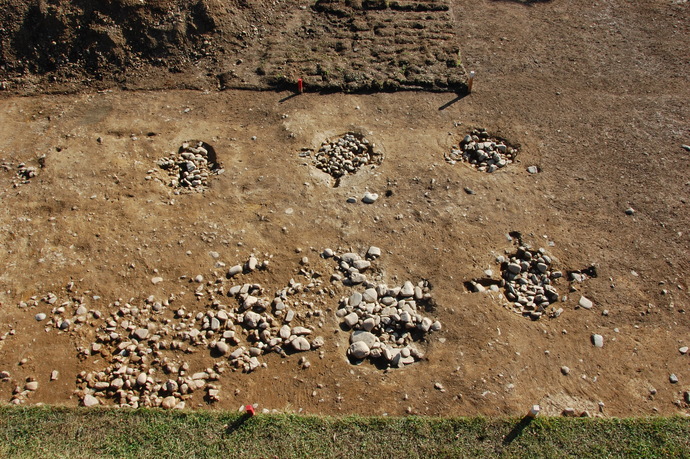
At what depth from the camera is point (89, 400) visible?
479 cm

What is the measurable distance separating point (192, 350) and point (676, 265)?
5.89m

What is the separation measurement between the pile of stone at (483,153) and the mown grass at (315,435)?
3.81 metres

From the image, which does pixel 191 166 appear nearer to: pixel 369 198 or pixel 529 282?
pixel 369 198

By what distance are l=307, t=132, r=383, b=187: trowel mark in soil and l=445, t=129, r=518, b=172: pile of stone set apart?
1.17 meters

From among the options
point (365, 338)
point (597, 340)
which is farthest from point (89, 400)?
point (597, 340)

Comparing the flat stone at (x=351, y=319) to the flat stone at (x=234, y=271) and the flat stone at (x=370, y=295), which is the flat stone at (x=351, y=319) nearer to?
the flat stone at (x=370, y=295)

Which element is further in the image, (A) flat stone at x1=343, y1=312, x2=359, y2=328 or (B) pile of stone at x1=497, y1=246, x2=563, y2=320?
(B) pile of stone at x1=497, y1=246, x2=563, y2=320

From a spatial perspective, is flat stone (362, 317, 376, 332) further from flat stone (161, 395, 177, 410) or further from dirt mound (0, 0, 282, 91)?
dirt mound (0, 0, 282, 91)

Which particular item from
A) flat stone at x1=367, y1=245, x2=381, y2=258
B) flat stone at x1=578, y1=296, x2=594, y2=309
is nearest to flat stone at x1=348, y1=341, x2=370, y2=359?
flat stone at x1=367, y1=245, x2=381, y2=258

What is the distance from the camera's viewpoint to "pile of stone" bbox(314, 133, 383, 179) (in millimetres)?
7129

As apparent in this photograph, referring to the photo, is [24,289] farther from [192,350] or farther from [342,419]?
[342,419]

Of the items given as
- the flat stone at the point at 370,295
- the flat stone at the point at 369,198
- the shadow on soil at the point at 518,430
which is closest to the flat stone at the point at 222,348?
the flat stone at the point at 370,295

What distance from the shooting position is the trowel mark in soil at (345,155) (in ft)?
23.4

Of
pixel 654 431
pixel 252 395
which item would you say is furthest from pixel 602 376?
pixel 252 395
